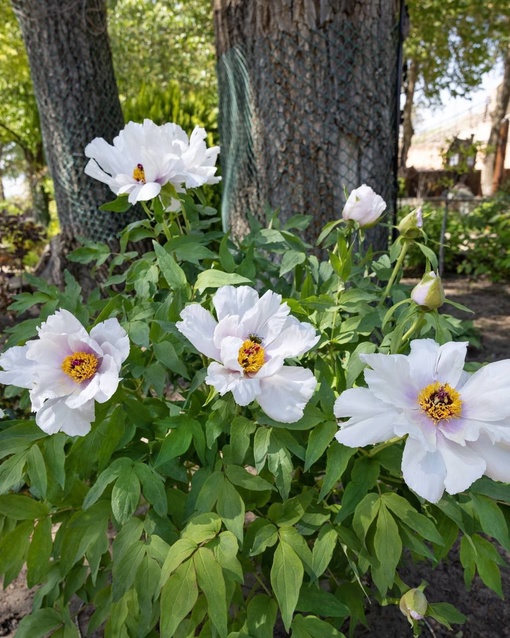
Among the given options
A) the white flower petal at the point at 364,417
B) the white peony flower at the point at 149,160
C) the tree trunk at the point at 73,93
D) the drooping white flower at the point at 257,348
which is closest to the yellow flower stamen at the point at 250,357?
the drooping white flower at the point at 257,348

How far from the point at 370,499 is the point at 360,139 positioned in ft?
7.63

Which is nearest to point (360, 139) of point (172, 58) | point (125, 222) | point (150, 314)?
point (125, 222)

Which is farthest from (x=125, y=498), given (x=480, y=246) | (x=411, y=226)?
(x=480, y=246)

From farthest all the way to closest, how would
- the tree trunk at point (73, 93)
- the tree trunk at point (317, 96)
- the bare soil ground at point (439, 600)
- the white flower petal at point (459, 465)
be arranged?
the tree trunk at point (73, 93), the tree trunk at point (317, 96), the bare soil ground at point (439, 600), the white flower petal at point (459, 465)

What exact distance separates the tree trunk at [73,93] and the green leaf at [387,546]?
3.33 m

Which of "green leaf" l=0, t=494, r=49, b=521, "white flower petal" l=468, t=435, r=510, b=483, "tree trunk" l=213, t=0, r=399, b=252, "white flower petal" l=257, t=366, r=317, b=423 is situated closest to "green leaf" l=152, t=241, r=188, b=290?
"white flower petal" l=257, t=366, r=317, b=423

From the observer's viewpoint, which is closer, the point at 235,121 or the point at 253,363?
the point at 253,363

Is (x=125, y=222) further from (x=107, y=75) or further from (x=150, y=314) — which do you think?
(x=150, y=314)

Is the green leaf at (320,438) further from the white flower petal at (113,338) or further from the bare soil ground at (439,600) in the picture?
the bare soil ground at (439,600)

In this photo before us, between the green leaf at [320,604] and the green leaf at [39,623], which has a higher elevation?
the green leaf at [320,604]

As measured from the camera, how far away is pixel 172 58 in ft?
43.9

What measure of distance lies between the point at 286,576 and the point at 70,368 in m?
0.59

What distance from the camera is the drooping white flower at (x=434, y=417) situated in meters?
0.99

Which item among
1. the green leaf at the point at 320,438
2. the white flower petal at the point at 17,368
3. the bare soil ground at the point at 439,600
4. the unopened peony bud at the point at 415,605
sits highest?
the white flower petal at the point at 17,368
